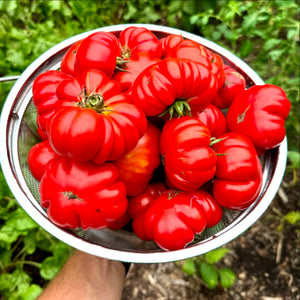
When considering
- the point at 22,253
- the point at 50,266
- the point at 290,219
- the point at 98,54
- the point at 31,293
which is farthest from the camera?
the point at 290,219

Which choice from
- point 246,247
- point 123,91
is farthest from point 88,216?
point 246,247

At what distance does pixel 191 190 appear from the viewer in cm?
88

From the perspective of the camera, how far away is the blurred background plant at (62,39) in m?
1.41

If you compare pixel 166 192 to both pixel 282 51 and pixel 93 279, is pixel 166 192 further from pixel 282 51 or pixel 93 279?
pixel 282 51

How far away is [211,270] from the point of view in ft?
4.92

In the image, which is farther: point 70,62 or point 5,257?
point 5,257

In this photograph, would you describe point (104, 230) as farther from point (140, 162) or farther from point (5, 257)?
point (5, 257)

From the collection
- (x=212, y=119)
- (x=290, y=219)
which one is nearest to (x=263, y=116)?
(x=212, y=119)

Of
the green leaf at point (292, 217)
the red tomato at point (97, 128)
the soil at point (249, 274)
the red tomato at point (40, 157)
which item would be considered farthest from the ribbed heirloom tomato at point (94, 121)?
the green leaf at point (292, 217)

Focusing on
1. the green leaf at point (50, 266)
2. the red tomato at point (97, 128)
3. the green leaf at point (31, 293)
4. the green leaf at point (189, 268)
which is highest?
the red tomato at point (97, 128)

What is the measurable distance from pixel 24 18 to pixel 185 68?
4.58ft

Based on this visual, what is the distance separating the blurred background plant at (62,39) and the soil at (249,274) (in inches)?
8.2

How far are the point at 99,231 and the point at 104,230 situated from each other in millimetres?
15

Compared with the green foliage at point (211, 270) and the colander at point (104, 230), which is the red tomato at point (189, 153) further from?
the green foliage at point (211, 270)
